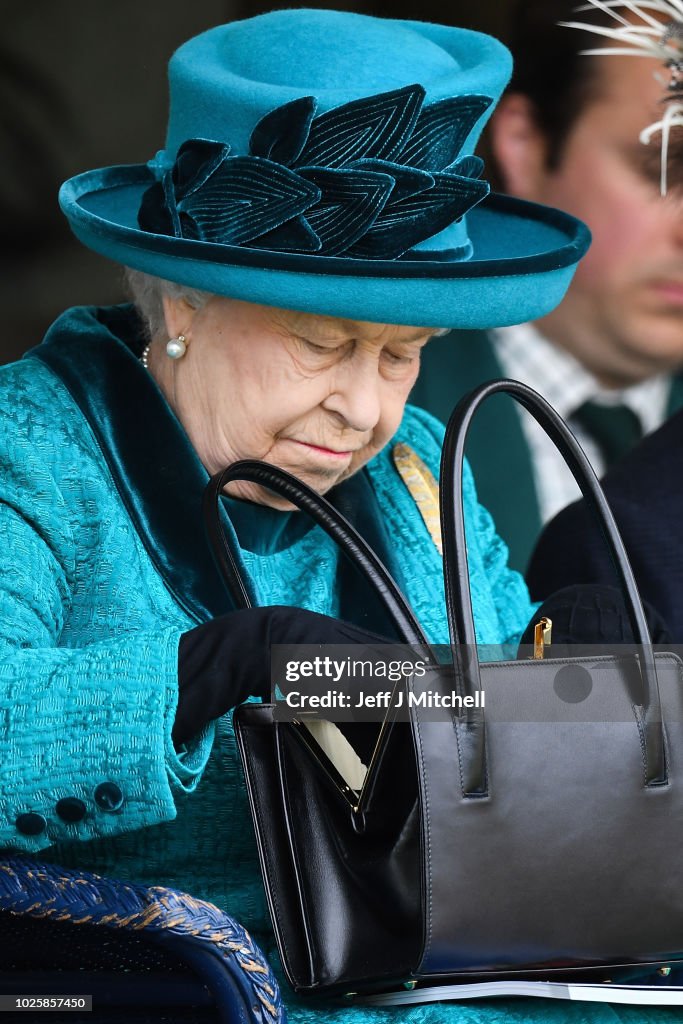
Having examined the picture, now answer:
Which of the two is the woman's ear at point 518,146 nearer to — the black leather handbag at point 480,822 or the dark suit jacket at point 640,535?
the dark suit jacket at point 640,535

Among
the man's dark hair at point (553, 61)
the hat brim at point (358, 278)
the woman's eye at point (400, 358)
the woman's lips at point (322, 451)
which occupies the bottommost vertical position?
the woman's lips at point (322, 451)

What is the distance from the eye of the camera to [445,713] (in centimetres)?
120

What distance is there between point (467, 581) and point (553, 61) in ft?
4.98

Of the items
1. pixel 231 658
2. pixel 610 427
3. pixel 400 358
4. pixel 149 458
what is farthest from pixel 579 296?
pixel 231 658

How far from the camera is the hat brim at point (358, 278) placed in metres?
1.49

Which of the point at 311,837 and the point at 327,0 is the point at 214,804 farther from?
the point at 327,0

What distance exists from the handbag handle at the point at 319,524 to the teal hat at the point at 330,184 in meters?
0.22

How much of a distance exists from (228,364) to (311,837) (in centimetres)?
65

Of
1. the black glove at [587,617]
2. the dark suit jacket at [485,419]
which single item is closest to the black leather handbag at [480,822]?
the black glove at [587,617]

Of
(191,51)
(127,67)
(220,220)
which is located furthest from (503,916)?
(127,67)

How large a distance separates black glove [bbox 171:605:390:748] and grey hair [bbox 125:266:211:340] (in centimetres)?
52

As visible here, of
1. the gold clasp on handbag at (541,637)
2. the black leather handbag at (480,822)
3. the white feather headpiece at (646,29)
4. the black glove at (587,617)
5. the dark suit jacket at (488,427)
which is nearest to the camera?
the black leather handbag at (480,822)

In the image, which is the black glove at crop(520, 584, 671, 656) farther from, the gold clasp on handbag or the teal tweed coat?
the gold clasp on handbag

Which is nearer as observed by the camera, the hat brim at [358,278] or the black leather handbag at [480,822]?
the black leather handbag at [480,822]
